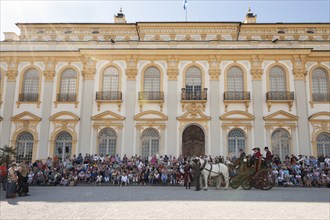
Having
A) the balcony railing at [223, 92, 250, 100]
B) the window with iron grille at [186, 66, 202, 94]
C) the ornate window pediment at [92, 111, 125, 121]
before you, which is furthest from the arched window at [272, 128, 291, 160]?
the ornate window pediment at [92, 111, 125, 121]

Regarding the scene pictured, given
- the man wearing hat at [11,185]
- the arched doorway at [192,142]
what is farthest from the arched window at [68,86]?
the man wearing hat at [11,185]

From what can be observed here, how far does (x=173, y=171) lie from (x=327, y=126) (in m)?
12.4

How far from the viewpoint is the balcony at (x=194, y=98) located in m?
24.0

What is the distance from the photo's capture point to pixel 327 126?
2372 centimetres

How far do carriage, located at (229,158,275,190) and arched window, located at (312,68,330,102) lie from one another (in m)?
12.0

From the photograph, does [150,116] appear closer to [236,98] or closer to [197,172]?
[236,98]

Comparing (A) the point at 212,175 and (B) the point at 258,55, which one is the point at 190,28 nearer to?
(B) the point at 258,55

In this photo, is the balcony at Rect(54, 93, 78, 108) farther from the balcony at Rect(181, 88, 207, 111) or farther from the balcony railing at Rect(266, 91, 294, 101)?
the balcony railing at Rect(266, 91, 294, 101)

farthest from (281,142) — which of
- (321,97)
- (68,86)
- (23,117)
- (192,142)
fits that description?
(23,117)

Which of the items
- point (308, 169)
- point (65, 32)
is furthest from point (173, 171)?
point (65, 32)

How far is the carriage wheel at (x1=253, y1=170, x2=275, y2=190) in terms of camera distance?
1472 cm

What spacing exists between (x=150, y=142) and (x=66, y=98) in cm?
724

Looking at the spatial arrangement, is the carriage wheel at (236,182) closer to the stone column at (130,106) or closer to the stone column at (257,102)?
the stone column at (257,102)

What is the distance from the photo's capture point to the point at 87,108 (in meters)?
24.4
